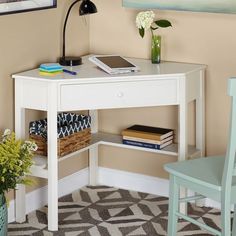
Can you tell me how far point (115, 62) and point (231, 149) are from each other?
998mm

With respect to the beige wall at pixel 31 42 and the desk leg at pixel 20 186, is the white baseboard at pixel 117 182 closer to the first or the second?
the beige wall at pixel 31 42

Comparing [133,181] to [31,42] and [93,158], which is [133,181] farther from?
[31,42]

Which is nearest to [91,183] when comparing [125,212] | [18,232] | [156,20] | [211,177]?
[125,212]

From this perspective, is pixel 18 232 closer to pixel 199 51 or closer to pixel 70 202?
pixel 70 202

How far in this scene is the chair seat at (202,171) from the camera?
114 inches

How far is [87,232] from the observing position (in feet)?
11.1

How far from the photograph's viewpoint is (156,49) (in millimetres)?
3656

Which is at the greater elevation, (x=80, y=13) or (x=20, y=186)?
(x=80, y=13)

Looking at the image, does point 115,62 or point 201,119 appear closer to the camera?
point 115,62

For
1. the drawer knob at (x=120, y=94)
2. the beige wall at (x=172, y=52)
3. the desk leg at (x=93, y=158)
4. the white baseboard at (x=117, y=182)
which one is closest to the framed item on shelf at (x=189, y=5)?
the beige wall at (x=172, y=52)

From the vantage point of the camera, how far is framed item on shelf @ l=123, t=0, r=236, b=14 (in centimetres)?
348

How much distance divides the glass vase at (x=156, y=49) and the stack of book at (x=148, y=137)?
370 millimetres

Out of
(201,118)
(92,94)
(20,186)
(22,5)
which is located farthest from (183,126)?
(22,5)

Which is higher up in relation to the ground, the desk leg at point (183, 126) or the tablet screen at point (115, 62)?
the tablet screen at point (115, 62)
